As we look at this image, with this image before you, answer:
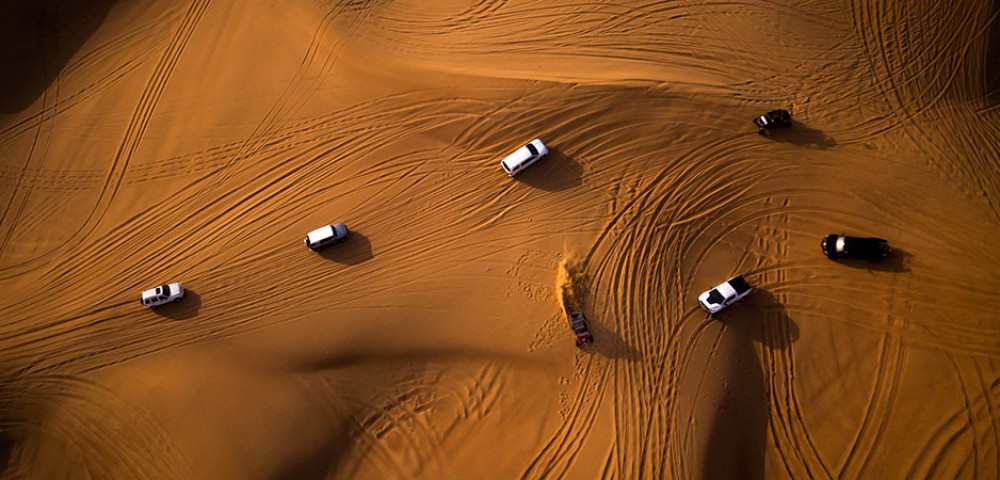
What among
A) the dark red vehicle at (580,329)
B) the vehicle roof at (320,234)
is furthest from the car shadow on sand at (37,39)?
the dark red vehicle at (580,329)

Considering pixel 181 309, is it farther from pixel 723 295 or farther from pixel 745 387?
pixel 745 387

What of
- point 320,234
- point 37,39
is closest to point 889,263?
point 320,234

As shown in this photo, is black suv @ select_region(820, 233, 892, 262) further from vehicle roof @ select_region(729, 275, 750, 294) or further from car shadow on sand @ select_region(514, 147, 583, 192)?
car shadow on sand @ select_region(514, 147, 583, 192)

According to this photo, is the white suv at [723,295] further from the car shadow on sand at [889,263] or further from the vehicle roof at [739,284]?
the car shadow on sand at [889,263]

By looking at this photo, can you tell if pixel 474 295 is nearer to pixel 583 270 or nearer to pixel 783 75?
pixel 583 270

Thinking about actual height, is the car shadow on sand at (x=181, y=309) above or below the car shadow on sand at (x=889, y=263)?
above

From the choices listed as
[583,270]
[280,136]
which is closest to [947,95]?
[583,270]
